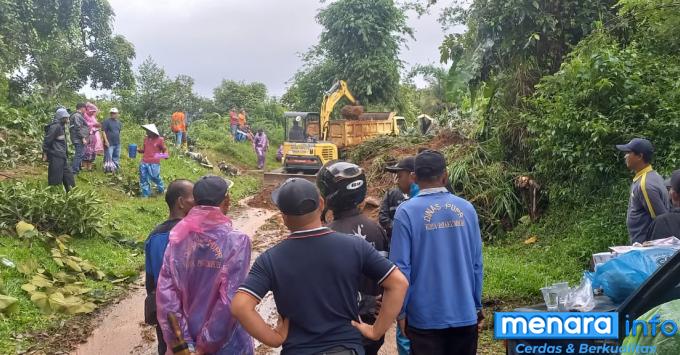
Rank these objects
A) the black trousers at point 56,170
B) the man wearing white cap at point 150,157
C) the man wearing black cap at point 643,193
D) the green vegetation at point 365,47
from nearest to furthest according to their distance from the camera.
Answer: the man wearing black cap at point 643,193, the black trousers at point 56,170, the man wearing white cap at point 150,157, the green vegetation at point 365,47

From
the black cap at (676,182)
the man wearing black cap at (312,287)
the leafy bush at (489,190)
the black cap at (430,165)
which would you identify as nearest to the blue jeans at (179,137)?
the leafy bush at (489,190)

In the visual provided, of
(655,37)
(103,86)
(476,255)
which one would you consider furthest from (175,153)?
(476,255)

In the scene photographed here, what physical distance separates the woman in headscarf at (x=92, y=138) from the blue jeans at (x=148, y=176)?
1747mm

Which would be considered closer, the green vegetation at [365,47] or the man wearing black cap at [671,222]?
the man wearing black cap at [671,222]

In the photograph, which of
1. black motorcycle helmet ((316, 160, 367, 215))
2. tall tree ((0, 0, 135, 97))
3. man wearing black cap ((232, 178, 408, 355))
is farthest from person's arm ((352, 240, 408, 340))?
tall tree ((0, 0, 135, 97))

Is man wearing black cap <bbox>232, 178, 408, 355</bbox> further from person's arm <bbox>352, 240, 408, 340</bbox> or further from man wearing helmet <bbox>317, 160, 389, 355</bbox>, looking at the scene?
man wearing helmet <bbox>317, 160, 389, 355</bbox>

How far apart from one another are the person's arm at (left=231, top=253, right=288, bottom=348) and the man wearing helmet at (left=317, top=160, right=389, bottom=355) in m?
0.84

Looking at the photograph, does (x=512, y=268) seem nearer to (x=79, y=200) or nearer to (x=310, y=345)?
(x=310, y=345)

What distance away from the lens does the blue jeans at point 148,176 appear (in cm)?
1258

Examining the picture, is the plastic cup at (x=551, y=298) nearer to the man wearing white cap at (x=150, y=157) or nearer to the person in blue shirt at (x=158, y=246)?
the person in blue shirt at (x=158, y=246)

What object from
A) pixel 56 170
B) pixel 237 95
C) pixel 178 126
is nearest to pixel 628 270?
pixel 56 170

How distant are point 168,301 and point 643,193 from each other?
3.77 m

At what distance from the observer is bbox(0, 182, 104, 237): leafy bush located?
8.28 m

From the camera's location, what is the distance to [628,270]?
10.5 feet
